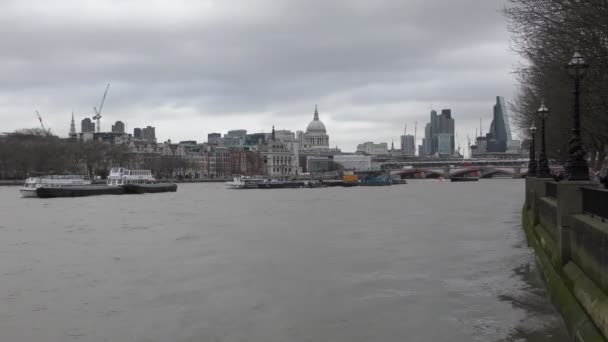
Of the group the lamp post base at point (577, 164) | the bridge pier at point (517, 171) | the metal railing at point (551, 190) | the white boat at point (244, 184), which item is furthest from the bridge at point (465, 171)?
the lamp post base at point (577, 164)

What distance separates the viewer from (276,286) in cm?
1712

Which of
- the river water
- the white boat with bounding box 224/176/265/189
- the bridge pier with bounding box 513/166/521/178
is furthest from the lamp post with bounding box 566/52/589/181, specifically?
the bridge pier with bounding box 513/166/521/178

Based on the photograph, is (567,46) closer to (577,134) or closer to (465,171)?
(577,134)

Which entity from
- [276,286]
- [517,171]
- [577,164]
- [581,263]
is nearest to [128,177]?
[276,286]

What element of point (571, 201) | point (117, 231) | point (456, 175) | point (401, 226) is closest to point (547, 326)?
point (571, 201)

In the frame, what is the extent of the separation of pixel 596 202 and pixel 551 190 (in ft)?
29.7

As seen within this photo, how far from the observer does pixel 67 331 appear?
1307 cm

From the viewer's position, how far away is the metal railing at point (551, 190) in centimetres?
1856

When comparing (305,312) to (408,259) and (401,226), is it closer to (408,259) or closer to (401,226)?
(408,259)

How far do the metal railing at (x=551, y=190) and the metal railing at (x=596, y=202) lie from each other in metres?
6.81

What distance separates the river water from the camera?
41.9 ft

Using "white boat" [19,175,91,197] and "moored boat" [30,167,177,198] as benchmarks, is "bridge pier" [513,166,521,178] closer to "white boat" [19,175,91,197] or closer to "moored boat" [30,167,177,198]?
"moored boat" [30,167,177,198]

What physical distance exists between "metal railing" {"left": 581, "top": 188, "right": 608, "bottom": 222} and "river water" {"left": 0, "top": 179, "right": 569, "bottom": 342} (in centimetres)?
213

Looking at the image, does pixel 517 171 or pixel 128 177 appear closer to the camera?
pixel 128 177
